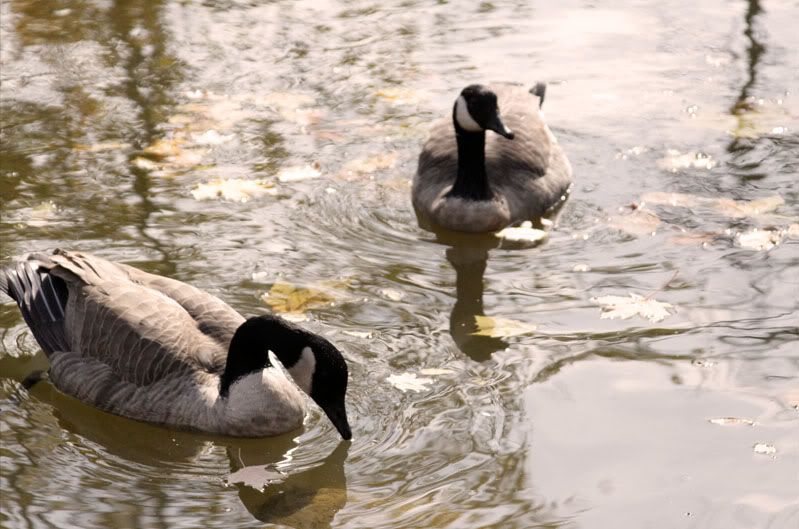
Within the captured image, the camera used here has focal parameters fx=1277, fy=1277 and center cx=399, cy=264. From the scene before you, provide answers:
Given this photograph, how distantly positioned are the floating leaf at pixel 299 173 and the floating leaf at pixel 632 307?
2939 mm

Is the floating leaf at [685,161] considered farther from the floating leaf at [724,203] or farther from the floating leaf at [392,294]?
the floating leaf at [392,294]

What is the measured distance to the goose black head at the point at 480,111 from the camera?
925 centimetres

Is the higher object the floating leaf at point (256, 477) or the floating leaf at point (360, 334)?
the floating leaf at point (360, 334)

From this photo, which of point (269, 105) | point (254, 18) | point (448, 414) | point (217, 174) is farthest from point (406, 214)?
point (254, 18)

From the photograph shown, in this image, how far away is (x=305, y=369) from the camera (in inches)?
251

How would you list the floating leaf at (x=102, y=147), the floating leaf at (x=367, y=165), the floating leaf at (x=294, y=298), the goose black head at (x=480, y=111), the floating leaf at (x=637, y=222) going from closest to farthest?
1. the floating leaf at (x=294, y=298)
2. the floating leaf at (x=637, y=222)
3. the goose black head at (x=480, y=111)
4. the floating leaf at (x=367, y=165)
5. the floating leaf at (x=102, y=147)

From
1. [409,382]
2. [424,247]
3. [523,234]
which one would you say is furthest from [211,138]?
[409,382]

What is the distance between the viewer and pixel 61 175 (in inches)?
390

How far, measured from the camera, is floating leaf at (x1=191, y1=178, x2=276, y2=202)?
9531 mm

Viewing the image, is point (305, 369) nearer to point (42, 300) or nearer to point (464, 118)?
point (42, 300)

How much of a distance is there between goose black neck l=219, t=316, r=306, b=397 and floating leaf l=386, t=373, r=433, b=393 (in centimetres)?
69

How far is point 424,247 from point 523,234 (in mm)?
773

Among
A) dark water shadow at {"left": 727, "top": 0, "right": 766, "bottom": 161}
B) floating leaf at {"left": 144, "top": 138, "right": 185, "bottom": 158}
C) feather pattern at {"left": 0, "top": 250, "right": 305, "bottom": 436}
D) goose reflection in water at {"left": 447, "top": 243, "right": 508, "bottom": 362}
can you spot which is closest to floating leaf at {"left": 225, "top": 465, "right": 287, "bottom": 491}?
feather pattern at {"left": 0, "top": 250, "right": 305, "bottom": 436}

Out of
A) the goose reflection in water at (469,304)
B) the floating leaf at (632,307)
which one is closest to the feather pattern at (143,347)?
the goose reflection in water at (469,304)
